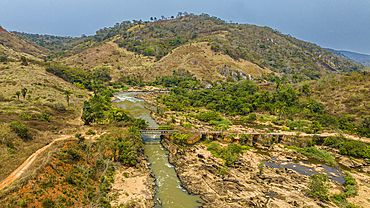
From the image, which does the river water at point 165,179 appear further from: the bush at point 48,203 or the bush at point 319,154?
the bush at point 319,154

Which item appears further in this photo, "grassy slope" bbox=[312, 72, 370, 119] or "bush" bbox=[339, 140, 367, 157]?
"grassy slope" bbox=[312, 72, 370, 119]

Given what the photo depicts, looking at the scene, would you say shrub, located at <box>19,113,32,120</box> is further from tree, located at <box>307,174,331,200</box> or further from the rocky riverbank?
tree, located at <box>307,174,331,200</box>

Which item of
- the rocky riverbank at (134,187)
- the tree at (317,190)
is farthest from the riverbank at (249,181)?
the rocky riverbank at (134,187)

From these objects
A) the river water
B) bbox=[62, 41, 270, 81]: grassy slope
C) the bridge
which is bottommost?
the river water

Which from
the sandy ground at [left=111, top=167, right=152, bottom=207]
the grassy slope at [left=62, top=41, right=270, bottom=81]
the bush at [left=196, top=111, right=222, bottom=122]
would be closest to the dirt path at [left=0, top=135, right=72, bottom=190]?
the sandy ground at [left=111, top=167, right=152, bottom=207]

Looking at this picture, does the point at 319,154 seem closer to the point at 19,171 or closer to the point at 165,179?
the point at 165,179

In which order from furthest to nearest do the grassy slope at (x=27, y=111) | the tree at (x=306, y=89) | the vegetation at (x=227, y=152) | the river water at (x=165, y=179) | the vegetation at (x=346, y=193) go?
the tree at (x=306, y=89) < the vegetation at (x=227, y=152) < the river water at (x=165, y=179) < the vegetation at (x=346, y=193) < the grassy slope at (x=27, y=111)
